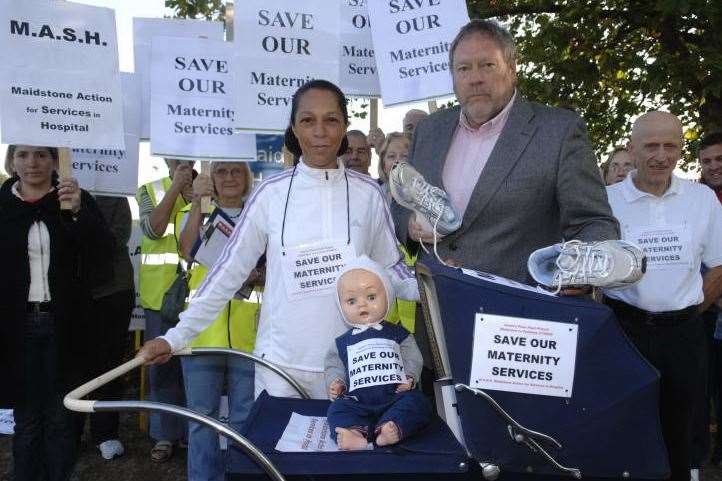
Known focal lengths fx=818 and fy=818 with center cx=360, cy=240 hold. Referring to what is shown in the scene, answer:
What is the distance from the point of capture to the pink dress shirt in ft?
9.18

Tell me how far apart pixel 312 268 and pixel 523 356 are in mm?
1061

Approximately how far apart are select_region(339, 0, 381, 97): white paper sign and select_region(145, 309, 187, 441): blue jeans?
81.3 inches

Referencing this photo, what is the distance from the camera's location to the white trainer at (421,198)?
2.30 meters

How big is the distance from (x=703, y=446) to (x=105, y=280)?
12.5 feet

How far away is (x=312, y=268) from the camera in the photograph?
2.91m

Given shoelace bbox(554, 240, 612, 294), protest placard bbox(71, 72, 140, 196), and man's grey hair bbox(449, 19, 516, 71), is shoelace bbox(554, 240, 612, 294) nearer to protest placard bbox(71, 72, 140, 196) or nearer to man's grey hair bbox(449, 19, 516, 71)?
man's grey hair bbox(449, 19, 516, 71)

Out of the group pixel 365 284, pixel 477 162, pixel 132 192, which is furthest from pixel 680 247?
pixel 132 192

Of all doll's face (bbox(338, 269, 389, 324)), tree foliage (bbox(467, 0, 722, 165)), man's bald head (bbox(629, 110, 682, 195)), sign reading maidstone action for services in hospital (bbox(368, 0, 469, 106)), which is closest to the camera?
doll's face (bbox(338, 269, 389, 324))

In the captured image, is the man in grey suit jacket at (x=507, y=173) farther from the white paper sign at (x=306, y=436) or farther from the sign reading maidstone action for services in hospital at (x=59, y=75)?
the sign reading maidstone action for services in hospital at (x=59, y=75)

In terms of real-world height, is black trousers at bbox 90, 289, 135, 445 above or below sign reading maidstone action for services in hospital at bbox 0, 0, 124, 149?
below

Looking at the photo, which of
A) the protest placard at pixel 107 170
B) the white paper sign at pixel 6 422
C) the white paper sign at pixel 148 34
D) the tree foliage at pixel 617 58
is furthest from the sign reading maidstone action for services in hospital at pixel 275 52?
the tree foliage at pixel 617 58

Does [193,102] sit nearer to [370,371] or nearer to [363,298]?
[363,298]

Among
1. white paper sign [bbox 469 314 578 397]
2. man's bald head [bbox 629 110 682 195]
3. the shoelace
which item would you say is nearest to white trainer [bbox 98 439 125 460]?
Result: man's bald head [bbox 629 110 682 195]

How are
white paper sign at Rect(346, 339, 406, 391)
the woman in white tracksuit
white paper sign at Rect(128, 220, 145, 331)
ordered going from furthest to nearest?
white paper sign at Rect(128, 220, 145, 331)
the woman in white tracksuit
white paper sign at Rect(346, 339, 406, 391)
